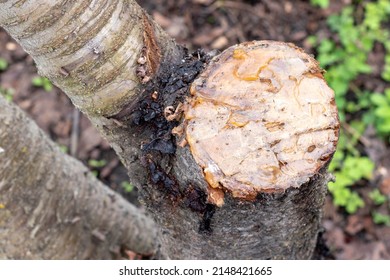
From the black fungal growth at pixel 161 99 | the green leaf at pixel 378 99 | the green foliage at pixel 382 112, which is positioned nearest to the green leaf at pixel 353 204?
the green foliage at pixel 382 112

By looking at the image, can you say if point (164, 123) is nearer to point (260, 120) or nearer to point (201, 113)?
point (201, 113)

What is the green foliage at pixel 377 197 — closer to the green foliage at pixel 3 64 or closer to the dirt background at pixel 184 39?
the dirt background at pixel 184 39

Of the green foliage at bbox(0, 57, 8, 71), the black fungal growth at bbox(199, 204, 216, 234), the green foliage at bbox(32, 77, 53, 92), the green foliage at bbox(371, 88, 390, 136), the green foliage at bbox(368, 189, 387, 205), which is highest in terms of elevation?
the black fungal growth at bbox(199, 204, 216, 234)

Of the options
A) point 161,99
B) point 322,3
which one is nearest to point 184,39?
point 322,3

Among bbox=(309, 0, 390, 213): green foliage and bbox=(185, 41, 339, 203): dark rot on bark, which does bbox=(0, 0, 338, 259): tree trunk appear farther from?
bbox=(309, 0, 390, 213): green foliage

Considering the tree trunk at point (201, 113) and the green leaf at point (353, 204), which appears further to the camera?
the green leaf at point (353, 204)

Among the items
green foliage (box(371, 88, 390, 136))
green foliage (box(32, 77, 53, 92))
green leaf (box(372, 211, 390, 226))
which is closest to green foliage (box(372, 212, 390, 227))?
green leaf (box(372, 211, 390, 226))

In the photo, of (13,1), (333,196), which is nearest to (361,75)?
(333,196)
